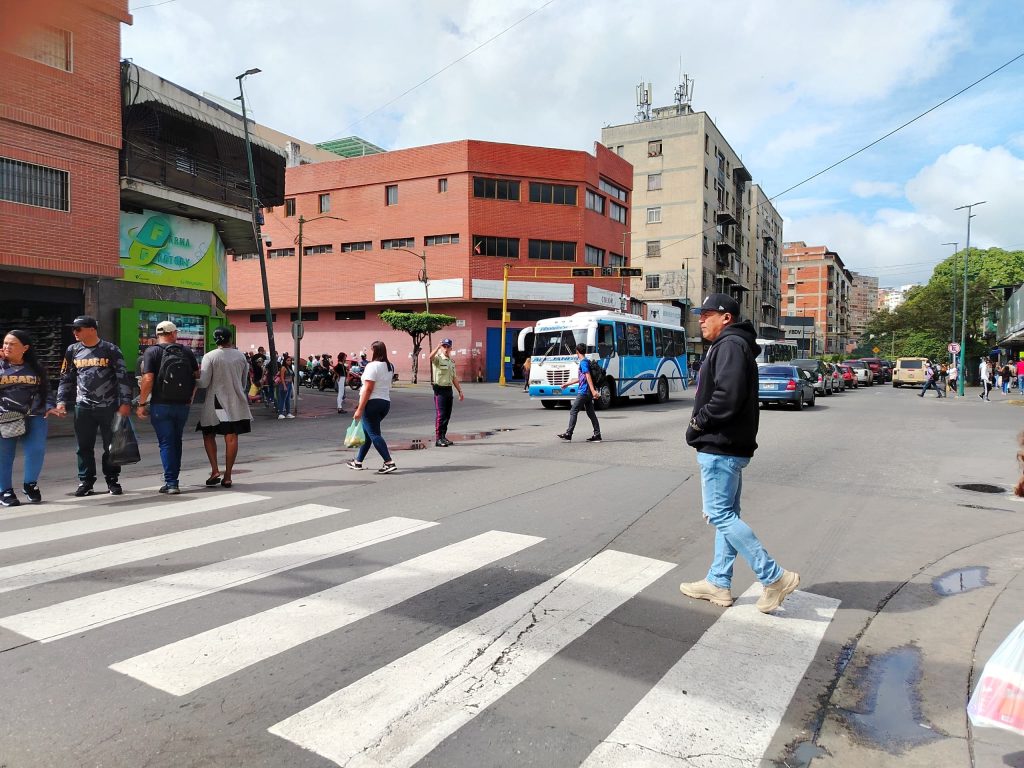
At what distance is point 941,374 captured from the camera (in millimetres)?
33094

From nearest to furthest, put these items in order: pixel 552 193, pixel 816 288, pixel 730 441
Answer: pixel 730 441 → pixel 552 193 → pixel 816 288

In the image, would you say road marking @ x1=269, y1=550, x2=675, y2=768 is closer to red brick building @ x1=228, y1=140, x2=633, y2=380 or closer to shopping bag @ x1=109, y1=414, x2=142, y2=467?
shopping bag @ x1=109, y1=414, x2=142, y2=467

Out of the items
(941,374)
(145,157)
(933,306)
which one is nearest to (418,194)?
(145,157)

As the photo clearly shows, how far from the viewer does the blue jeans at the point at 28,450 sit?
21.9 feet

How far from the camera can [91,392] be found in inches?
276

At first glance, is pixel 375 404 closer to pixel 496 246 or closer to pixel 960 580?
pixel 960 580

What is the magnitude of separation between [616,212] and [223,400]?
4275 centimetres

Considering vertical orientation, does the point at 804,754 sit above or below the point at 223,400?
below

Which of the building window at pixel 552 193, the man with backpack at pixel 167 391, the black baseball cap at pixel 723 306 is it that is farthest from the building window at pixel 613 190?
the black baseball cap at pixel 723 306

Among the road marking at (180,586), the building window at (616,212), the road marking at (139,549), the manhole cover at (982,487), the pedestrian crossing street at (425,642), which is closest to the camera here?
the pedestrian crossing street at (425,642)

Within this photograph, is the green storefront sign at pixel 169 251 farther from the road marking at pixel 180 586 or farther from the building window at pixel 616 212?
the building window at pixel 616 212

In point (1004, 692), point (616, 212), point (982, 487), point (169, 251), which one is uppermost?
point (616, 212)

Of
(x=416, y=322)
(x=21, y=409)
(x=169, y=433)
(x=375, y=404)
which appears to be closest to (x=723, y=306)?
(x=375, y=404)

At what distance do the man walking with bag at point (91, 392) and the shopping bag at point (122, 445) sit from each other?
0.21ft
